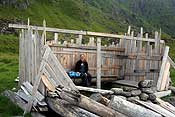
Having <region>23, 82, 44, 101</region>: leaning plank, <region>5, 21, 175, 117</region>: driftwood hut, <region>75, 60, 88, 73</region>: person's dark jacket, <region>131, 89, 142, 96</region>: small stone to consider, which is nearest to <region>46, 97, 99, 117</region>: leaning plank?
<region>5, 21, 175, 117</region>: driftwood hut

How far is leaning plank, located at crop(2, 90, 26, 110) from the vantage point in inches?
612

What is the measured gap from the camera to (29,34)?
16.2m

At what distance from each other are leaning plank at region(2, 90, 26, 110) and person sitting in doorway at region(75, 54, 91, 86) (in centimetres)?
274

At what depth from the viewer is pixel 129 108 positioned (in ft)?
38.7

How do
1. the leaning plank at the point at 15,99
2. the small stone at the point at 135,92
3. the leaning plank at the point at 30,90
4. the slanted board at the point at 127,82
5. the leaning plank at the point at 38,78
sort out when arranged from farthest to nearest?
the slanted board at the point at 127,82 < the leaning plank at the point at 15,99 < the leaning plank at the point at 30,90 < the leaning plank at the point at 38,78 < the small stone at the point at 135,92

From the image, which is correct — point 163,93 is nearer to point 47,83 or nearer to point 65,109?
point 47,83

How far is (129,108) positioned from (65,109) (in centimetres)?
241

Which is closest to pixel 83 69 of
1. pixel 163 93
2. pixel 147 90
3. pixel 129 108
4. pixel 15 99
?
pixel 15 99

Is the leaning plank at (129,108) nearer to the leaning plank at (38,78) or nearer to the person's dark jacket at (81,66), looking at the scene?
the leaning plank at (38,78)

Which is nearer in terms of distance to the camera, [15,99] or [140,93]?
[140,93]

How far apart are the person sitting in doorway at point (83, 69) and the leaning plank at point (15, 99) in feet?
9.00

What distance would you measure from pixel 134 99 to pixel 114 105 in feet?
3.53

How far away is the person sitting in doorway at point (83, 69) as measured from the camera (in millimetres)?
17164

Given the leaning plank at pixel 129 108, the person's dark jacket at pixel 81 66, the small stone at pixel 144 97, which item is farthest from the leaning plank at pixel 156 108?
the person's dark jacket at pixel 81 66
